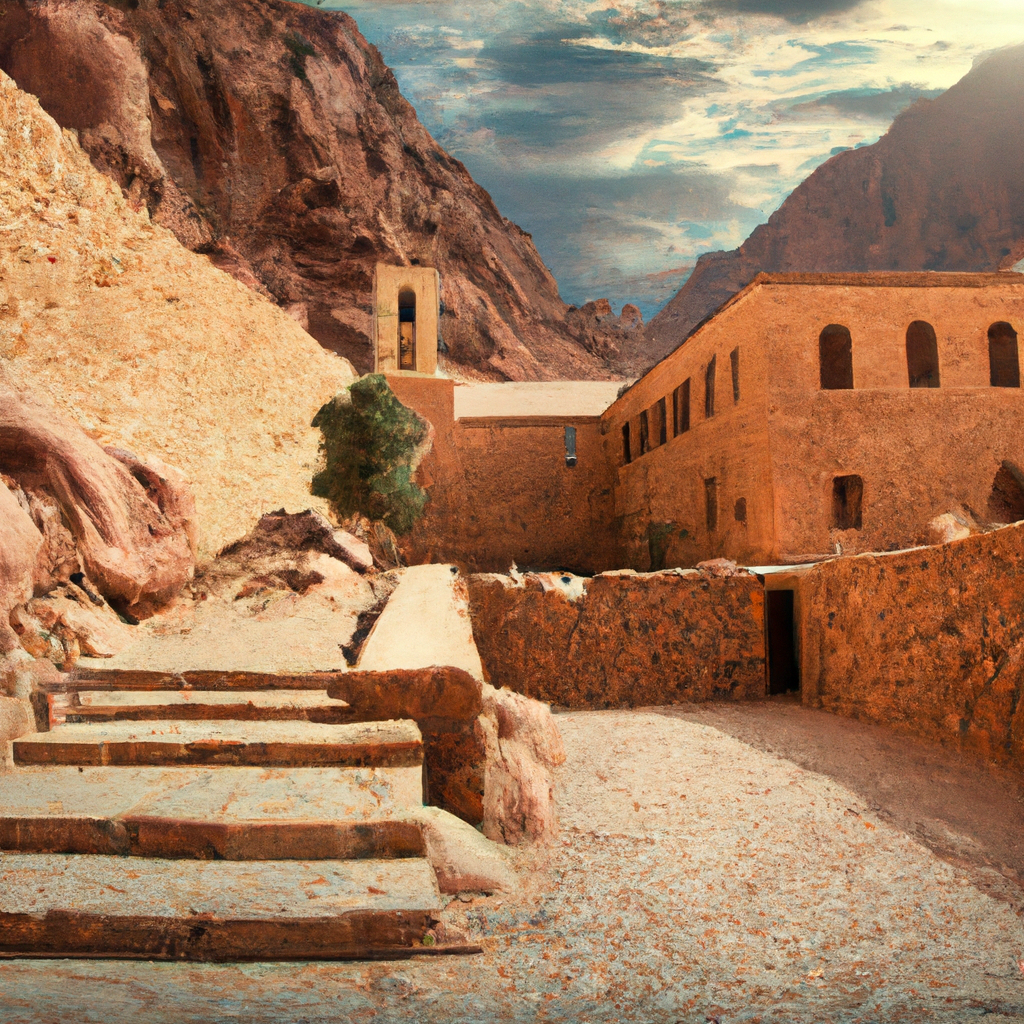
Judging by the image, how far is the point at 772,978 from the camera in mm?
3436

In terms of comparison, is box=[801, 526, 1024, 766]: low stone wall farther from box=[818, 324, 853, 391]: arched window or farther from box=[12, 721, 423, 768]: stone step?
box=[818, 324, 853, 391]: arched window

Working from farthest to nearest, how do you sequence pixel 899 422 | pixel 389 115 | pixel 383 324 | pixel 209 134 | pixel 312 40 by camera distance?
pixel 389 115
pixel 312 40
pixel 209 134
pixel 383 324
pixel 899 422

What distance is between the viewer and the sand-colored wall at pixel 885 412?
13.4 metres

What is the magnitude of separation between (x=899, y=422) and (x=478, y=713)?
11.3m

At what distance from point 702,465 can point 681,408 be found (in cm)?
200

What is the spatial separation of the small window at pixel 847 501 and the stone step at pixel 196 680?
1042cm

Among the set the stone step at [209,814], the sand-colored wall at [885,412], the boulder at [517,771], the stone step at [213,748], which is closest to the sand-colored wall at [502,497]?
the sand-colored wall at [885,412]

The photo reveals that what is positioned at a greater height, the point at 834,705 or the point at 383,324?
the point at 383,324

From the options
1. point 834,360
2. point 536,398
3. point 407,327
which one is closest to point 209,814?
point 834,360

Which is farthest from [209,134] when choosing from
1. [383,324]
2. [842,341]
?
[842,341]

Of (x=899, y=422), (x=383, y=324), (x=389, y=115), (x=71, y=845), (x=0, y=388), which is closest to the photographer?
(x=71, y=845)

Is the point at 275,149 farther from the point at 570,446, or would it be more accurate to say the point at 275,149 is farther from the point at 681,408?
the point at 681,408

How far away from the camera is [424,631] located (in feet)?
20.4

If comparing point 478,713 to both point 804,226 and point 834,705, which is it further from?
point 804,226
